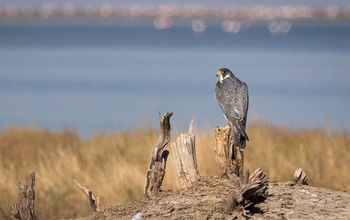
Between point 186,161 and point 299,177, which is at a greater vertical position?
point 186,161

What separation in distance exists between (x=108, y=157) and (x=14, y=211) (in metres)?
4.70

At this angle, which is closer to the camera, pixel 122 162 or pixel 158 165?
pixel 158 165

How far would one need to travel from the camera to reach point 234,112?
8.60 m

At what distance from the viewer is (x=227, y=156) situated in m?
8.04

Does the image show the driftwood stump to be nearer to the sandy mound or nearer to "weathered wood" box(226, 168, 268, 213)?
the sandy mound

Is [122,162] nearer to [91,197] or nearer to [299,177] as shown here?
[91,197]

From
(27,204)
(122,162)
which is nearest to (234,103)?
(27,204)

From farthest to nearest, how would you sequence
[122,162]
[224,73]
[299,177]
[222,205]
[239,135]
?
[122,162] < [224,73] < [239,135] < [299,177] < [222,205]

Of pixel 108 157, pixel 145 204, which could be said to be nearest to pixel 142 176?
pixel 108 157

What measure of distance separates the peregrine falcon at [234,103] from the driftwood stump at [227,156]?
0.09 m

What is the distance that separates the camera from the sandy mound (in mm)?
6766

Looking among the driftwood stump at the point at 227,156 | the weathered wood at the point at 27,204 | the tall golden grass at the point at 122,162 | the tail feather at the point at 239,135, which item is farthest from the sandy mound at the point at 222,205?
the tall golden grass at the point at 122,162

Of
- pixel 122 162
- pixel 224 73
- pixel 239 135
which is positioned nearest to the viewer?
pixel 239 135

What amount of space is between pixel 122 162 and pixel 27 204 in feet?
13.1
